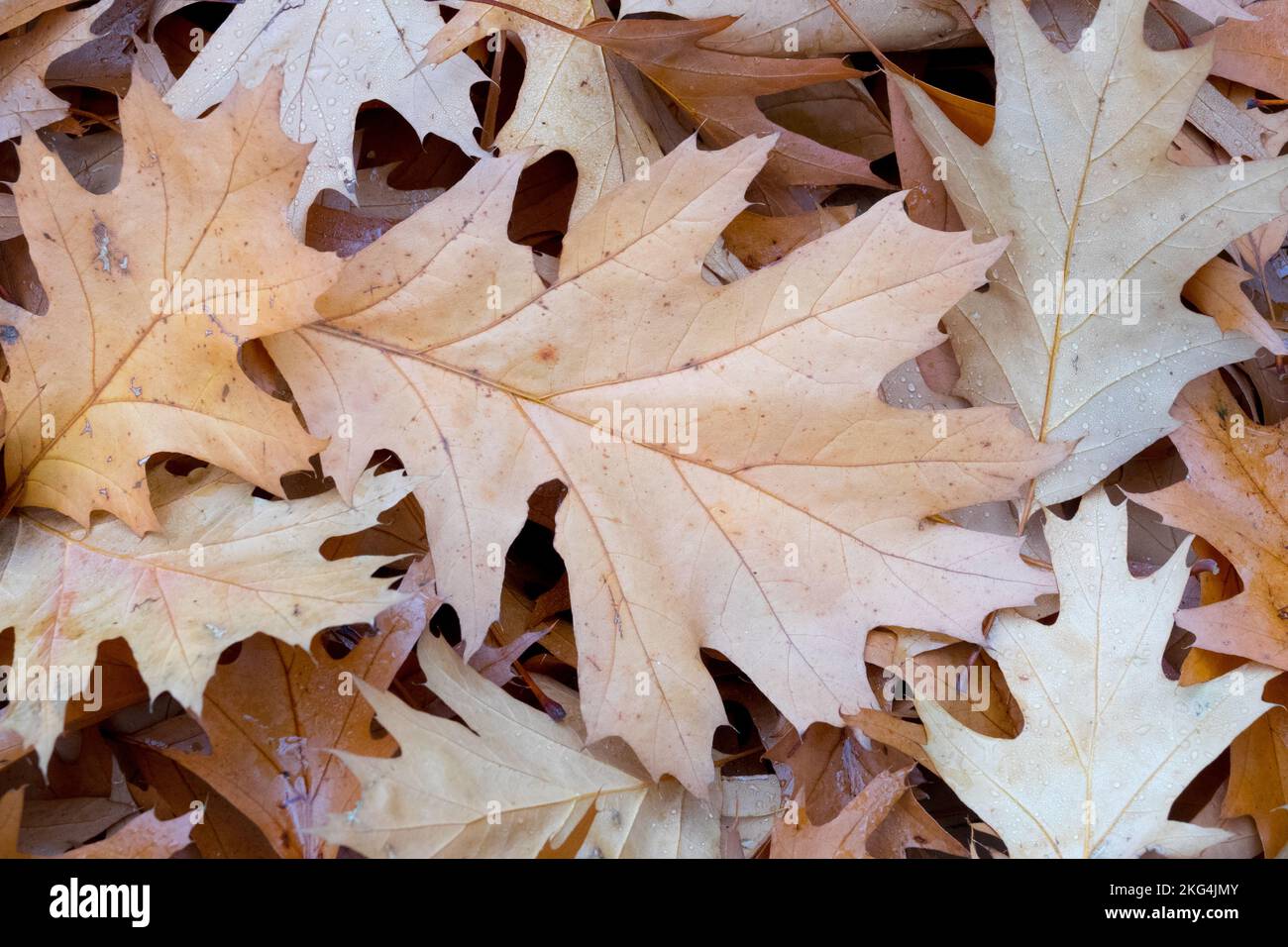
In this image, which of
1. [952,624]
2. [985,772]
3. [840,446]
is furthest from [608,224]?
[985,772]

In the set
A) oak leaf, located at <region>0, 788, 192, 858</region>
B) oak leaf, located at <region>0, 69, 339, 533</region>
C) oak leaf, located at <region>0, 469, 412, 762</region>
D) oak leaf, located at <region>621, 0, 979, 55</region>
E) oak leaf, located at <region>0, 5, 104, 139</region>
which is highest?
oak leaf, located at <region>621, 0, 979, 55</region>

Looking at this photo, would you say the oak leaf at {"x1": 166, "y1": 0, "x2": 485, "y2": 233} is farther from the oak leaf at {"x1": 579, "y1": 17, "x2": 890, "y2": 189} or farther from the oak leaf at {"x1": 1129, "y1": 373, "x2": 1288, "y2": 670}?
the oak leaf at {"x1": 1129, "y1": 373, "x2": 1288, "y2": 670}

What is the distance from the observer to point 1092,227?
1312mm

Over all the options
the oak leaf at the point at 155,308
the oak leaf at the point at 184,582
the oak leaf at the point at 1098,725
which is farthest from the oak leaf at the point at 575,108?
the oak leaf at the point at 1098,725

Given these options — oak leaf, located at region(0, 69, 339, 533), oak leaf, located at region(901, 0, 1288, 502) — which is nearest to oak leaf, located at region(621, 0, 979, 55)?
oak leaf, located at region(901, 0, 1288, 502)

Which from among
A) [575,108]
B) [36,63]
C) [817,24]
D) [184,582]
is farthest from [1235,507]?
[36,63]

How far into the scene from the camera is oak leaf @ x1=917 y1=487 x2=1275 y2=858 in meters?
1.22

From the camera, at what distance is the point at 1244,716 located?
1.24 m

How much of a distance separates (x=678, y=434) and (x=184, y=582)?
61 centimetres

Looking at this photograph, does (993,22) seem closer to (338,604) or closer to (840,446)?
(840,446)

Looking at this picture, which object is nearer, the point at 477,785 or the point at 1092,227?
the point at 477,785

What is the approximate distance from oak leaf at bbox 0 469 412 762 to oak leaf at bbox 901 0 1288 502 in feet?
2.74

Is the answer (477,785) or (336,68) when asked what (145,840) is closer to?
(477,785)

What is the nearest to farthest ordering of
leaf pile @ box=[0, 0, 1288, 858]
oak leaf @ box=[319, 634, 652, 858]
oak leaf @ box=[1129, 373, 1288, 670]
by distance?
oak leaf @ box=[319, 634, 652, 858] < leaf pile @ box=[0, 0, 1288, 858] < oak leaf @ box=[1129, 373, 1288, 670]
